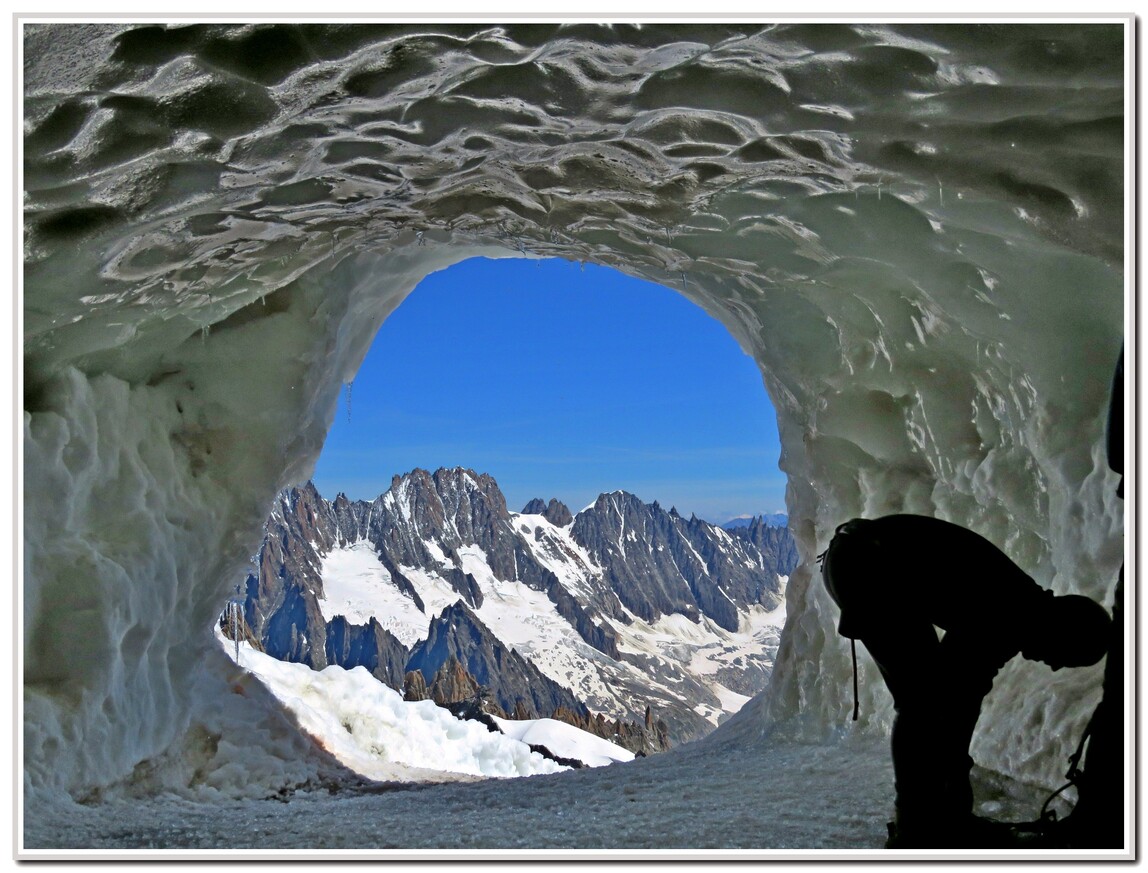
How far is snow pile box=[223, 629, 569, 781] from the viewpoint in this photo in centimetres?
601

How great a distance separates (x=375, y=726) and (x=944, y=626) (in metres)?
6.20

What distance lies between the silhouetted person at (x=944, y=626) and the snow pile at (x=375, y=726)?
13.5 ft

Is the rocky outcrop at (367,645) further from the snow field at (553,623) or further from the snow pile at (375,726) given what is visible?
the snow pile at (375,726)

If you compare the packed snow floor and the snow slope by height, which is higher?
the packed snow floor

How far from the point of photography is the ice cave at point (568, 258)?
73.5 inches

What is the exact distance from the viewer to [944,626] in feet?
6.68

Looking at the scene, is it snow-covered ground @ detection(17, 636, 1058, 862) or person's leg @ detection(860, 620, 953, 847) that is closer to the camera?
person's leg @ detection(860, 620, 953, 847)

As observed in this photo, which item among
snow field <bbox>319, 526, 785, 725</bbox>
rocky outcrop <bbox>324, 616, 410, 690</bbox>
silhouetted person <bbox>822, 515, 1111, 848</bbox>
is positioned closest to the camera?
silhouetted person <bbox>822, 515, 1111, 848</bbox>

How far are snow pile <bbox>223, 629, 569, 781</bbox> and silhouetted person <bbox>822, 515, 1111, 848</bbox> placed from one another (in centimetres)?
410

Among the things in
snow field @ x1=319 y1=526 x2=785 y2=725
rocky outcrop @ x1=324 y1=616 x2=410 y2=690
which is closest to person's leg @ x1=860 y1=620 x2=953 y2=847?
rocky outcrop @ x1=324 y1=616 x2=410 y2=690

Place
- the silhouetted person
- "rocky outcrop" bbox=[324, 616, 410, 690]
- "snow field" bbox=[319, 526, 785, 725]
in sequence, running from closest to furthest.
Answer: the silhouetted person → "rocky outcrop" bbox=[324, 616, 410, 690] → "snow field" bbox=[319, 526, 785, 725]

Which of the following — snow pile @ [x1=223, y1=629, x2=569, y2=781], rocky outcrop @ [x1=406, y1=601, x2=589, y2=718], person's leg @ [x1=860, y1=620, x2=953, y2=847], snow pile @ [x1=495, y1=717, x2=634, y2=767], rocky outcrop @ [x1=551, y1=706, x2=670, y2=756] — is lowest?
rocky outcrop @ [x1=406, y1=601, x2=589, y2=718]

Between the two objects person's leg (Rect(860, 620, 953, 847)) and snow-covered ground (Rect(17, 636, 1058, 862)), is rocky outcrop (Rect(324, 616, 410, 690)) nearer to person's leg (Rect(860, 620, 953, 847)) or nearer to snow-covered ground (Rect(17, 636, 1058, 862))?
snow-covered ground (Rect(17, 636, 1058, 862))
